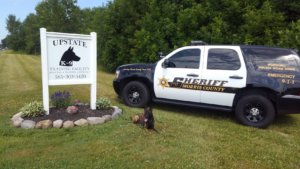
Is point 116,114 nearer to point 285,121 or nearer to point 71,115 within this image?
point 71,115

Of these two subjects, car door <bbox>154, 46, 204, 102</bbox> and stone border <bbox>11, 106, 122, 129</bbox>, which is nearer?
stone border <bbox>11, 106, 122, 129</bbox>

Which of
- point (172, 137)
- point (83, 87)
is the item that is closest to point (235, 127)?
point (172, 137)

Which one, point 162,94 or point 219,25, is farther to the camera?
point 219,25

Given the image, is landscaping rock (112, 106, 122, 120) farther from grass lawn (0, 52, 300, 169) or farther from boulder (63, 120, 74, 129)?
boulder (63, 120, 74, 129)

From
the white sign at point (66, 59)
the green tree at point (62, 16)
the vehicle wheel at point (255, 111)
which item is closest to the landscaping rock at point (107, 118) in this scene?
the white sign at point (66, 59)

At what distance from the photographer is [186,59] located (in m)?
8.16

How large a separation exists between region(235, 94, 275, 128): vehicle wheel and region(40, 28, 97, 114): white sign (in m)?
3.38

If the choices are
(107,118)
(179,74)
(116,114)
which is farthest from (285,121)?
(107,118)

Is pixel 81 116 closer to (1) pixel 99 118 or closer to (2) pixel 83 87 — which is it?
(1) pixel 99 118

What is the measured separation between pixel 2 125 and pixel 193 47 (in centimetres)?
470

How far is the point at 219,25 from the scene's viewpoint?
13828 millimetres

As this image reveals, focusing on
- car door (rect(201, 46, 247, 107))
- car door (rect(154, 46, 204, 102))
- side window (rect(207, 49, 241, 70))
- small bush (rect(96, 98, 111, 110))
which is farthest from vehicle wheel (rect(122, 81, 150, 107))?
side window (rect(207, 49, 241, 70))

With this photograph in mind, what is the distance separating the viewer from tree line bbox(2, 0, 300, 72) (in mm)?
12844

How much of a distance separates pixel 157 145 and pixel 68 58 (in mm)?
2910
